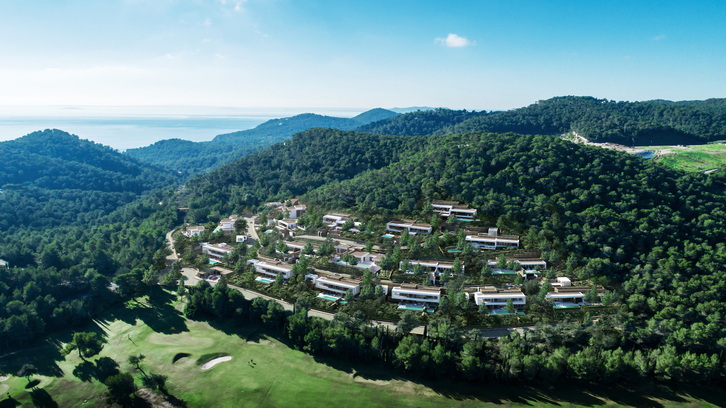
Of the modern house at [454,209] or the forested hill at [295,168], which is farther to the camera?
the forested hill at [295,168]

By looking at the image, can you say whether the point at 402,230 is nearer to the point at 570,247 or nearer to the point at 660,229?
the point at 570,247

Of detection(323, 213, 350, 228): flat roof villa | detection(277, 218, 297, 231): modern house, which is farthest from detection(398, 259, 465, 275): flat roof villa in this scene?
detection(277, 218, 297, 231): modern house

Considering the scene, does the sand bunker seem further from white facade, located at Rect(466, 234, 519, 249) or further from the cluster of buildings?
white facade, located at Rect(466, 234, 519, 249)

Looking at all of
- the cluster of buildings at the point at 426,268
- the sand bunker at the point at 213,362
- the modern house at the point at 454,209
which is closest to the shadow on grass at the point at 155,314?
the sand bunker at the point at 213,362

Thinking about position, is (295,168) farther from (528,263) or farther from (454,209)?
(528,263)

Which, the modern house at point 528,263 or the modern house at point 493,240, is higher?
the modern house at point 493,240

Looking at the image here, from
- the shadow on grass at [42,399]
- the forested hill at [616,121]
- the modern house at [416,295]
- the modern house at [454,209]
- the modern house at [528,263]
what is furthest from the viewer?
the forested hill at [616,121]

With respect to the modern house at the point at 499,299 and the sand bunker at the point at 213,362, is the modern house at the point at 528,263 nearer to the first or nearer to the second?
the modern house at the point at 499,299
